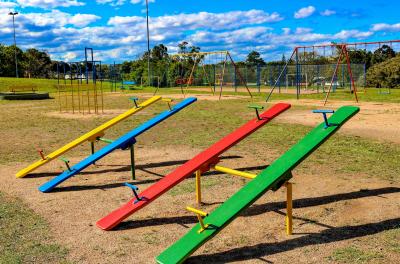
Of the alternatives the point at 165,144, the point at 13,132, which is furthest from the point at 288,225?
the point at 13,132

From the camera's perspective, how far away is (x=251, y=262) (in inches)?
136

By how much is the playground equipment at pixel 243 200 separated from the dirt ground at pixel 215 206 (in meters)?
0.22

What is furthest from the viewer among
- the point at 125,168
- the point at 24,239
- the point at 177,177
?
the point at 125,168

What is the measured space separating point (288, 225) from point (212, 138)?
545 centimetres

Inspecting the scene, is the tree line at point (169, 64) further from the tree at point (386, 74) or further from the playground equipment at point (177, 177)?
the playground equipment at point (177, 177)

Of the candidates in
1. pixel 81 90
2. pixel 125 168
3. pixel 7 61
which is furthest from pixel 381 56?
pixel 7 61

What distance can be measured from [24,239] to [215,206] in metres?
2.00

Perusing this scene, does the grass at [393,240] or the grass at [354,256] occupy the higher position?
the grass at [393,240]

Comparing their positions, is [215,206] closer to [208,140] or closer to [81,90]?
[208,140]

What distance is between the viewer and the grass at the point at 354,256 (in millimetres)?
3416

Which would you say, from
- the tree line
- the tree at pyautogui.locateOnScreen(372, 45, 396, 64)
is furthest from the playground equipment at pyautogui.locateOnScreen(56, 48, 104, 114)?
the tree at pyautogui.locateOnScreen(372, 45, 396, 64)

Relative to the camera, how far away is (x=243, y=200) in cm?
361

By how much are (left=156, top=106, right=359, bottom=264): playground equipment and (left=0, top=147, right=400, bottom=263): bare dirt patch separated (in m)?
0.23

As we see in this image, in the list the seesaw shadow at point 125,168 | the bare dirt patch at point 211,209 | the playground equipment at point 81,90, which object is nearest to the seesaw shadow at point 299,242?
the bare dirt patch at point 211,209
